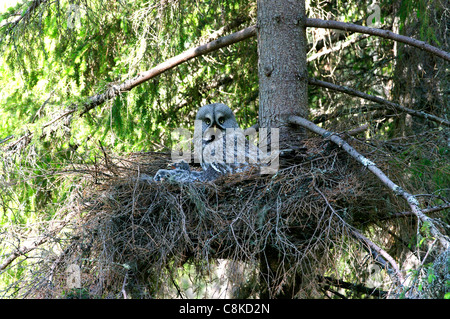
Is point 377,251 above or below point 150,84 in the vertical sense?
below

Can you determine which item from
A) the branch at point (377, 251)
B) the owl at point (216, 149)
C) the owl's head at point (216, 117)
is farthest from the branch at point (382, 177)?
the owl's head at point (216, 117)

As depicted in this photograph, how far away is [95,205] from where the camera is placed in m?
3.86

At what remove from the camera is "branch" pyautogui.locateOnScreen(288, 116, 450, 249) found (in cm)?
281

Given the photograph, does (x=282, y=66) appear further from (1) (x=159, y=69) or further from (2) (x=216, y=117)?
(1) (x=159, y=69)

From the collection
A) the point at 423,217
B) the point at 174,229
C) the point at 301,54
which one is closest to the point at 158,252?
the point at 174,229

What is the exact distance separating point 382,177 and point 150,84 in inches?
113

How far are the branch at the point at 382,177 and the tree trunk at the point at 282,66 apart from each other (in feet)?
0.47

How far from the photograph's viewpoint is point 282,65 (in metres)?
4.70

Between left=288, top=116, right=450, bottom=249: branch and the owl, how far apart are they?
0.49 metres

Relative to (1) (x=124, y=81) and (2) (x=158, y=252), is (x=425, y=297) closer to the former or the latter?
(2) (x=158, y=252)

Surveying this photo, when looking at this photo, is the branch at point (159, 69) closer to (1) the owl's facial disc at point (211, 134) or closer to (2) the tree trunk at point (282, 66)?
(2) the tree trunk at point (282, 66)

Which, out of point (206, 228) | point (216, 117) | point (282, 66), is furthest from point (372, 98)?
point (206, 228)

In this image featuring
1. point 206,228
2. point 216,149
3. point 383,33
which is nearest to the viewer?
point 206,228

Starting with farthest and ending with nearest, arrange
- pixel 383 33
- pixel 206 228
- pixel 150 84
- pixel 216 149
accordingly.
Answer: pixel 150 84
pixel 216 149
pixel 383 33
pixel 206 228
